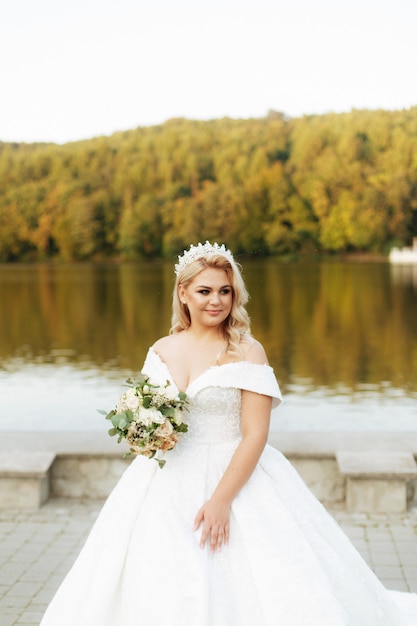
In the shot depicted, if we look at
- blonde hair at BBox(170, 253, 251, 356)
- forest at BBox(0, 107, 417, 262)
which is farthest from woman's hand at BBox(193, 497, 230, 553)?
forest at BBox(0, 107, 417, 262)

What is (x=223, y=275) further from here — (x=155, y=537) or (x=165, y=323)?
(x=165, y=323)

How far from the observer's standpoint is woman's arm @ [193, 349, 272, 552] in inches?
98.7

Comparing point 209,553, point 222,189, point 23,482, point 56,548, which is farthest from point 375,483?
point 222,189

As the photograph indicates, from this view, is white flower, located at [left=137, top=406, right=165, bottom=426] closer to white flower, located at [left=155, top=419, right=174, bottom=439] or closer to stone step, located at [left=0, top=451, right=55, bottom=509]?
white flower, located at [left=155, top=419, right=174, bottom=439]

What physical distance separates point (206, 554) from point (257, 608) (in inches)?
8.3

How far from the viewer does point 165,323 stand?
26109 millimetres

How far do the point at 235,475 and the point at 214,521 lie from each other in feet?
0.46

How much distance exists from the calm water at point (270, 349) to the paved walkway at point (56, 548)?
1529 mm

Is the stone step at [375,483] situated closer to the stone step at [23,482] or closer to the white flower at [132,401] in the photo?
the stone step at [23,482]

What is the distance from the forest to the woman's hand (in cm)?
6584

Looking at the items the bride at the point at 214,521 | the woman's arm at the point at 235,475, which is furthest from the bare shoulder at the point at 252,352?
the woman's arm at the point at 235,475

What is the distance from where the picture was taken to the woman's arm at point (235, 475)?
2.51 meters

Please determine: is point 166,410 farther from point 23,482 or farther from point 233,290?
point 23,482

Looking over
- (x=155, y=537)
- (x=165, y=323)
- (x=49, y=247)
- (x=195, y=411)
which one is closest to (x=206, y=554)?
(x=155, y=537)
